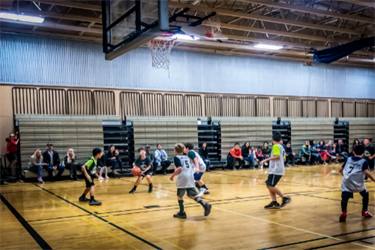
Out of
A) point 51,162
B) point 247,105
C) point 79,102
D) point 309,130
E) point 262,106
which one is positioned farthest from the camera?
point 309,130

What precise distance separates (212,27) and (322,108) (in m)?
11.2

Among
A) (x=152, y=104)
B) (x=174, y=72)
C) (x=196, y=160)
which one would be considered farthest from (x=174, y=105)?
(x=196, y=160)

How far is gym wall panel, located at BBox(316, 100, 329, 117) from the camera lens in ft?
69.8

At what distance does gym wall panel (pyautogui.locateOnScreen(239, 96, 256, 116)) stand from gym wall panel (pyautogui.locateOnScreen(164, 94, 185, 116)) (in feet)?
10.9

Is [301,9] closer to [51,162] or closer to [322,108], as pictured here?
[322,108]

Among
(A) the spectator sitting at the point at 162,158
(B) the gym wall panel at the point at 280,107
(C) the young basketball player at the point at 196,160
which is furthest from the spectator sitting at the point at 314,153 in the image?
(C) the young basketball player at the point at 196,160

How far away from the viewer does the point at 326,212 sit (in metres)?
6.82

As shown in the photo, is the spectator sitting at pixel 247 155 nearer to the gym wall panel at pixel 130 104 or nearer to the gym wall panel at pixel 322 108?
the gym wall panel at pixel 130 104

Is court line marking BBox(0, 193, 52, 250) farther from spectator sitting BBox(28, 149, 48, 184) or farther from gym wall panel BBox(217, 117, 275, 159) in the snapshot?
gym wall panel BBox(217, 117, 275, 159)

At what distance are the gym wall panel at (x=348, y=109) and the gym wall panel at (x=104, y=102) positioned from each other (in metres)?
13.8

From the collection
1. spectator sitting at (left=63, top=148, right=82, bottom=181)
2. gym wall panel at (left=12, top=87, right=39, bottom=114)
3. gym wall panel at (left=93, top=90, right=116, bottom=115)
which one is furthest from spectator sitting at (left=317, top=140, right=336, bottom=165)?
gym wall panel at (left=12, top=87, right=39, bottom=114)

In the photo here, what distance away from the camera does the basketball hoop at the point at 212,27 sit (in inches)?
484

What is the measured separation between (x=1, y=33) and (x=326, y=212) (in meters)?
12.8

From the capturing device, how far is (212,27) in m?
12.9
